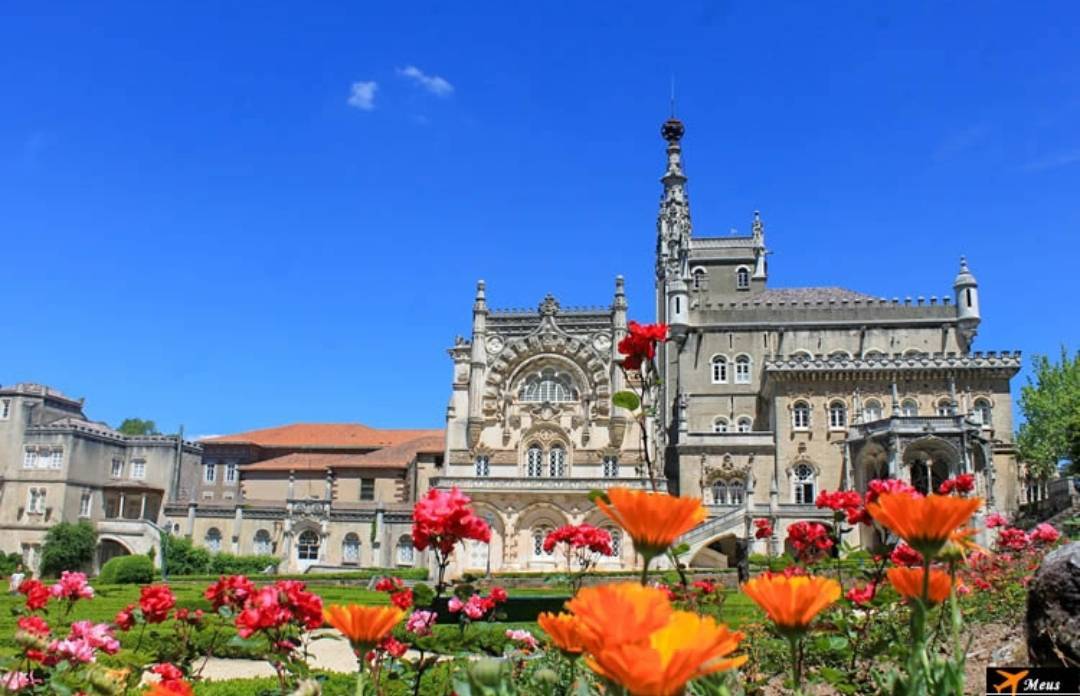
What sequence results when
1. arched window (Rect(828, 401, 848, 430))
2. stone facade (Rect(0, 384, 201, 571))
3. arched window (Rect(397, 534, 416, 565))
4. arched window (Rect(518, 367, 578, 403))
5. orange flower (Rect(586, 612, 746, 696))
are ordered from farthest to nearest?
stone facade (Rect(0, 384, 201, 571))
arched window (Rect(518, 367, 578, 403))
arched window (Rect(397, 534, 416, 565))
arched window (Rect(828, 401, 848, 430))
orange flower (Rect(586, 612, 746, 696))

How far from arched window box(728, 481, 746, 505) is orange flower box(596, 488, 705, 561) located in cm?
4409

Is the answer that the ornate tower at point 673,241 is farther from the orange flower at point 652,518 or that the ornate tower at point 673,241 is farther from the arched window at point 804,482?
the orange flower at point 652,518

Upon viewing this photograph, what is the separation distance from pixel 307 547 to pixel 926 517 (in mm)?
50999

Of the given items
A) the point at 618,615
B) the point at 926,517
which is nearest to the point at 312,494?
the point at 926,517

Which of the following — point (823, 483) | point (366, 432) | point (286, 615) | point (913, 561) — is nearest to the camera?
point (286, 615)

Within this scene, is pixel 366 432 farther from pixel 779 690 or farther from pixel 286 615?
pixel 286 615

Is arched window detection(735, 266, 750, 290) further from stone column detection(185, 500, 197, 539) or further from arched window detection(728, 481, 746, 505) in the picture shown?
stone column detection(185, 500, 197, 539)

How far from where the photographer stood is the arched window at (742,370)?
49469mm

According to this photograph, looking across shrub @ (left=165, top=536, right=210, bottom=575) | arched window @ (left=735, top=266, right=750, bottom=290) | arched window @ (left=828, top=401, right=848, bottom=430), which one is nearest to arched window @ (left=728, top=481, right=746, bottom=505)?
arched window @ (left=828, top=401, right=848, bottom=430)

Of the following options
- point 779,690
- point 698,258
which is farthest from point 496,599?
point 698,258

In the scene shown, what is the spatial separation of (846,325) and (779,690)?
41.8 meters

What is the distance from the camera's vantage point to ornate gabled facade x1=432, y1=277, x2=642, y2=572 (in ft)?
159

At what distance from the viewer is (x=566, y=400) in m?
49.8

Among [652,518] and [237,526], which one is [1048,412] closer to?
[237,526]
